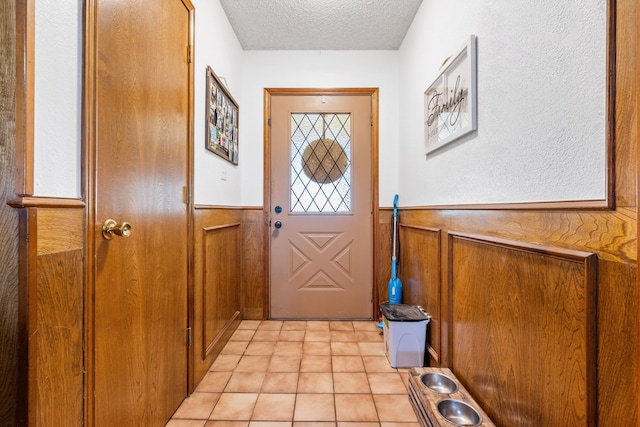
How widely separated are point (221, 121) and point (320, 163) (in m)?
0.96

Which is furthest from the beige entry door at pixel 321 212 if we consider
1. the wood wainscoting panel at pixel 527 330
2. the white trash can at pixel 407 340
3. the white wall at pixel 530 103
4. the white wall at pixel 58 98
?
the white wall at pixel 58 98

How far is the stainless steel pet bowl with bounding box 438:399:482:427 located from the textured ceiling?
2462 mm

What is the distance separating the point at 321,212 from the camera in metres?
2.76

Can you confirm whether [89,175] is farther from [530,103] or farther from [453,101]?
[453,101]

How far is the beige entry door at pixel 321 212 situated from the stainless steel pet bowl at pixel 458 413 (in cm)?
144

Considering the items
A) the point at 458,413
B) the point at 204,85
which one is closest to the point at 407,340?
the point at 458,413

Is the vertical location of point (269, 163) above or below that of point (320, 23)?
below

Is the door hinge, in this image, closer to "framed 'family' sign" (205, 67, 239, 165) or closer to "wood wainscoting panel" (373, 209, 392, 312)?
"framed 'family' sign" (205, 67, 239, 165)

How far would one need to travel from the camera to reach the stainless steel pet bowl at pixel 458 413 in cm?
123

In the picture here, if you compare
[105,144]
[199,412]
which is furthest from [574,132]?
[199,412]

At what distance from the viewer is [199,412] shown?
4.94ft

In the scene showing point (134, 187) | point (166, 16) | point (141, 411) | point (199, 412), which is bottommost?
point (199, 412)

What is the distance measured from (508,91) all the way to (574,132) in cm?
39

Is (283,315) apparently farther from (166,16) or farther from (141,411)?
(166,16)
